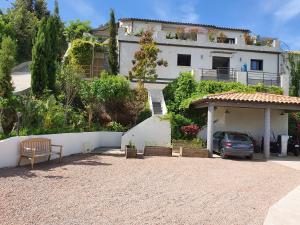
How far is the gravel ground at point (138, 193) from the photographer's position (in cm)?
761

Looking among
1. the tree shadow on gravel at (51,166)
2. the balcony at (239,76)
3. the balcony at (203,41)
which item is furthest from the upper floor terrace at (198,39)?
the tree shadow on gravel at (51,166)

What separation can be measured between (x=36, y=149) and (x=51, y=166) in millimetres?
1096

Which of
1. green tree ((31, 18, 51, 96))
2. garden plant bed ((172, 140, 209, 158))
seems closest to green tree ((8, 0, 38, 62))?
green tree ((31, 18, 51, 96))

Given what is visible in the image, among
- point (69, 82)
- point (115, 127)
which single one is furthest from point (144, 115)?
point (69, 82)

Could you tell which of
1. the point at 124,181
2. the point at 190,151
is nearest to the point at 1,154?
the point at 124,181

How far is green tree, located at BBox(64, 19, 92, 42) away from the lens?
39.2 meters

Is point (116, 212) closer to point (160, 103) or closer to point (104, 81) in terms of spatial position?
point (104, 81)

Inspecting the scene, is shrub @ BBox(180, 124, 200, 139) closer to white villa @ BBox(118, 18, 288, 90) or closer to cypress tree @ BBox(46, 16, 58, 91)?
white villa @ BBox(118, 18, 288, 90)

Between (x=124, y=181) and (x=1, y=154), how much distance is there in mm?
4385

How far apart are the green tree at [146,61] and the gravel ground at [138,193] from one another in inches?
477

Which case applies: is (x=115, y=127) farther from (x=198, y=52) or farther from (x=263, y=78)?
(x=263, y=78)

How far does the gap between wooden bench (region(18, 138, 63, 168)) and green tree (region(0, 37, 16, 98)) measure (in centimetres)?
342

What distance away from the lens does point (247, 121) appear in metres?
25.3

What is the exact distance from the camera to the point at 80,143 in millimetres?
18953
